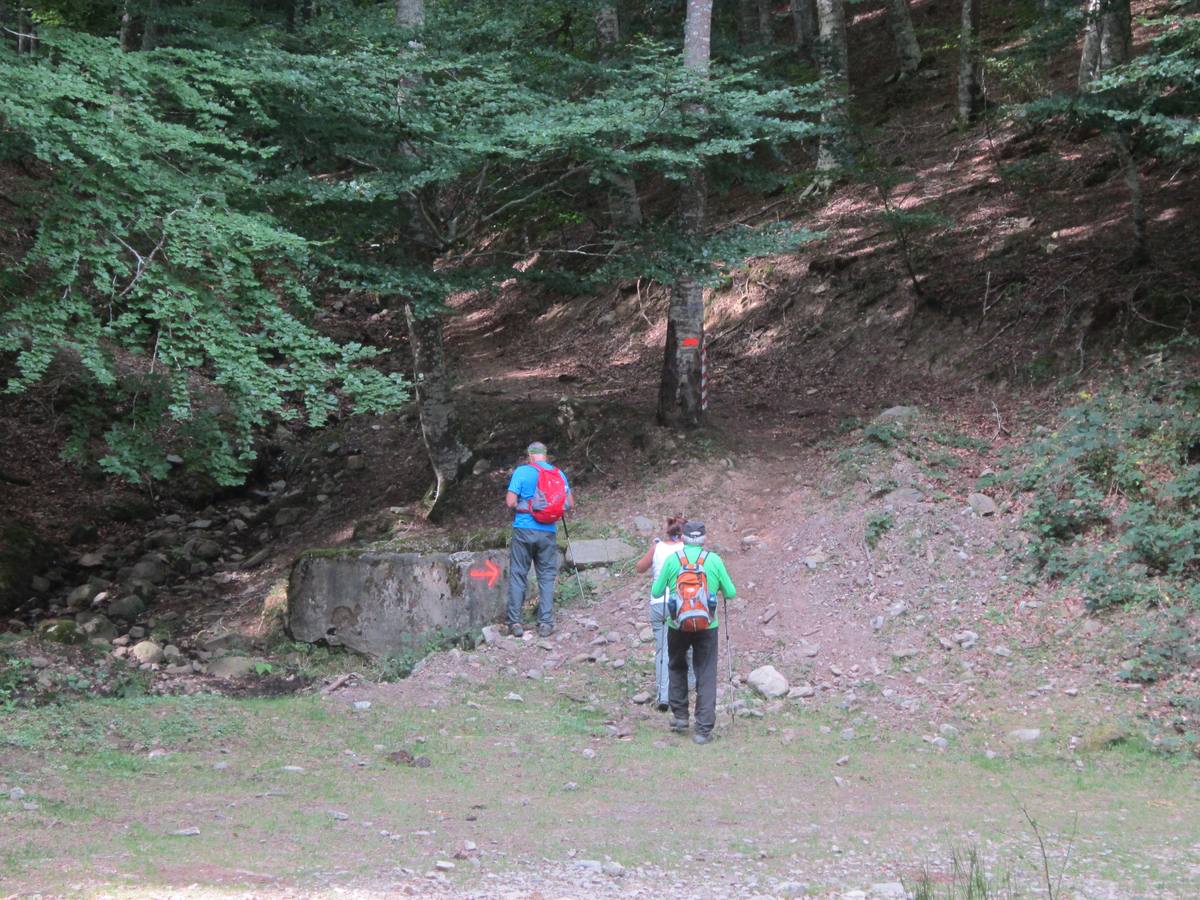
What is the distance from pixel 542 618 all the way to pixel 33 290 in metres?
5.61

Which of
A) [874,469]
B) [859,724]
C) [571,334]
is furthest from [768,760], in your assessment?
[571,334]

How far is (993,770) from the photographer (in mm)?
6879

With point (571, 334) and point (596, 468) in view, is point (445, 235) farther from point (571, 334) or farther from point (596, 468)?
point (571, 334)

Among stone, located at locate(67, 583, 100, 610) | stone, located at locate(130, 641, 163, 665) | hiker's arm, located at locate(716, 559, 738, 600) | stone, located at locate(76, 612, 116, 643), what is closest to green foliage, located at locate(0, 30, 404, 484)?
stone, located at locate(130, 641, 163, 665)

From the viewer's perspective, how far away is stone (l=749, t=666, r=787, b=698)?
8352 millimetres

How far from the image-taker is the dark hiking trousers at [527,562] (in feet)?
31.7

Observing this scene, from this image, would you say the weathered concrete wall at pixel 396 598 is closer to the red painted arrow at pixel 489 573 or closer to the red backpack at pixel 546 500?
the red painted arrow at pixel 489 573

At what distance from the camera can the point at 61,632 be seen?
33.4ft

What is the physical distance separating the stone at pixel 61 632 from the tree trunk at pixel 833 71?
38.1 feet

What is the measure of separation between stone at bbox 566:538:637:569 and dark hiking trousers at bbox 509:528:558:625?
1.18m

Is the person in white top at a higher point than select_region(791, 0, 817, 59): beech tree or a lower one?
lower

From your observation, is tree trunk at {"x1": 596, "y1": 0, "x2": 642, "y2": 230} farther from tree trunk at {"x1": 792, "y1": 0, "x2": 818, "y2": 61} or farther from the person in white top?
tree trunk at {"x1": 792, "y1": 0, "x2": 818, "y2": 61}

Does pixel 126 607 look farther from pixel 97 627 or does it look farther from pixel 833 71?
pixel 833 71

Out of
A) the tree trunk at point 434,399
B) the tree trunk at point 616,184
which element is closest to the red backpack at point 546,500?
the tree trunk at point 434,399
